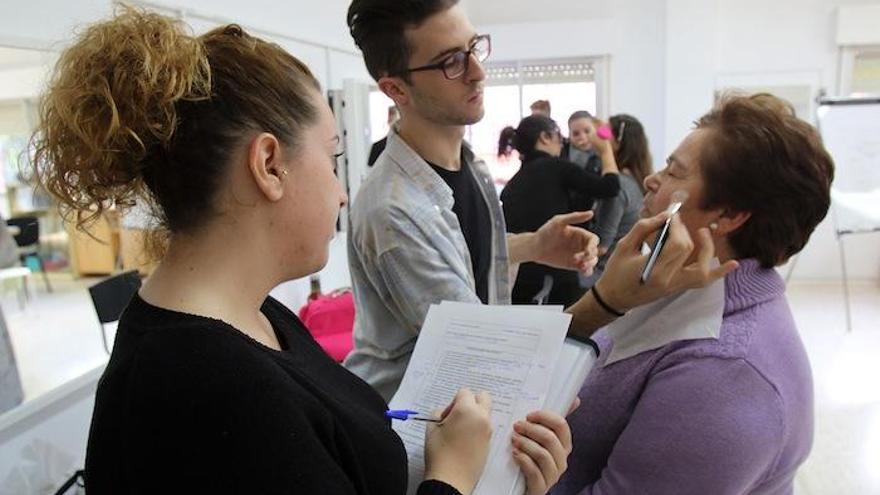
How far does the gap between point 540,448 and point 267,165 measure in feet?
1.52

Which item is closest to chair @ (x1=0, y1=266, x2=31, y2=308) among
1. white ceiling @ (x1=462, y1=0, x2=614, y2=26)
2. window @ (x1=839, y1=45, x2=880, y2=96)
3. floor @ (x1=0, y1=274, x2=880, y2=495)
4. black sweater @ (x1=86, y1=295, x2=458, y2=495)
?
floor @ (x1=0, y1=274, x2=880, y2=495)

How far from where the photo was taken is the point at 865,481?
2469 millimetres

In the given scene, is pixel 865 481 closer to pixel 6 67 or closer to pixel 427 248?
pixel 427 248

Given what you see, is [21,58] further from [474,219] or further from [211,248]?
[211,248]

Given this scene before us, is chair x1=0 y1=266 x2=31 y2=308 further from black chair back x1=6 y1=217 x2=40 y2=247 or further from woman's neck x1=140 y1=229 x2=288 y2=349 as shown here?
woman's neck x1=140 y1=229 x2=288 y2=349

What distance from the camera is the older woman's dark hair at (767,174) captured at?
99cm

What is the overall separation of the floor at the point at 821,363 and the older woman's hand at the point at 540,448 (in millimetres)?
1818

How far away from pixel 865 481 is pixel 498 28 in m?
4.48

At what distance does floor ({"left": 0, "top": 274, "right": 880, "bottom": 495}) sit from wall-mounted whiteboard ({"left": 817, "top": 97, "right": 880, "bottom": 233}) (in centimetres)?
80

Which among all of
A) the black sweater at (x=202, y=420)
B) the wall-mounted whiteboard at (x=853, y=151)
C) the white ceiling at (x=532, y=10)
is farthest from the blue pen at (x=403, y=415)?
the white ceiling at (x=532, y=10)

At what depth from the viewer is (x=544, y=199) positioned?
2.73m

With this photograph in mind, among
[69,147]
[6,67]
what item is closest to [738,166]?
[69,147]

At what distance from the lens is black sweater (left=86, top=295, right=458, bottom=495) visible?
514 mm

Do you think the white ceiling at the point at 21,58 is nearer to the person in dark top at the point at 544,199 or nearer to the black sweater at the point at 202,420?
the black sweater at the point at 202,420
